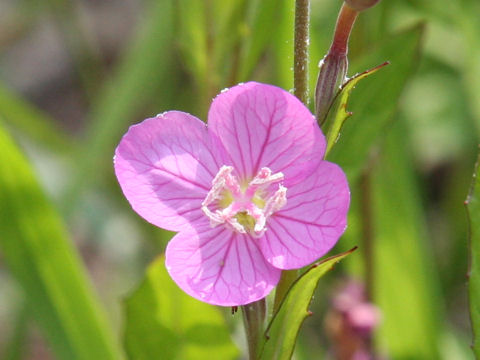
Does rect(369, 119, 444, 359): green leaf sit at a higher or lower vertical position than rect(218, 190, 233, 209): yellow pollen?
lower

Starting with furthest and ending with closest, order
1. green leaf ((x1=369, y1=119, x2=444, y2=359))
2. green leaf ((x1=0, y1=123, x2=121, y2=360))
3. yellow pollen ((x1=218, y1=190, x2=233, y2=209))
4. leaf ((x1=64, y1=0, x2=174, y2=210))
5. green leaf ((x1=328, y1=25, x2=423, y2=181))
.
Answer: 1. leaf ((x1=64, y1=0, x2=174, y2=210))
2. green leaf ((x1=369, y1=119, x2=444, y2=359))
3. green leaf ((x1=0, y1=123, x2=121, y2=360))
4. green leaf ((x1=328, y1=25, x2=423, y2=181))
5. yellow pollen ((x1=218, y1=190, x2=233, y2=209))

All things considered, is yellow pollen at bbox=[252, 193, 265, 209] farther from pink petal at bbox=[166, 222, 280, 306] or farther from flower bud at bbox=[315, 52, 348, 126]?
flower bud at bbox=[315, 52, 348, 126]

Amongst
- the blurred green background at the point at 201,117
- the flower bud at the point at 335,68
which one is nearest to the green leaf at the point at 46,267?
the blurred green background at the point at 201,117

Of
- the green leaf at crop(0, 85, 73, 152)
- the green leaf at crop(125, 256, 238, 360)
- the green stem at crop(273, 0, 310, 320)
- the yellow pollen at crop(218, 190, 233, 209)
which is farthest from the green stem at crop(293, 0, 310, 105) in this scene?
the green leaf at crop(0, 85, 73, 152)

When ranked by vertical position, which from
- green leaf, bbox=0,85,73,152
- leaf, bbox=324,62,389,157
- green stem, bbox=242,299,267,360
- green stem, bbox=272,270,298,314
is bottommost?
green leaf, bbox=0,85,73,152

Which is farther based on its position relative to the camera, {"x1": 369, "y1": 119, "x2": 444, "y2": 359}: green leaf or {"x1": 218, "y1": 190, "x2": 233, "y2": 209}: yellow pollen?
{"x1": 369, "y1": 119, "x2": 444, "y2": 359}: green leaf

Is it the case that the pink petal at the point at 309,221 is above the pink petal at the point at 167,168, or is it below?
below

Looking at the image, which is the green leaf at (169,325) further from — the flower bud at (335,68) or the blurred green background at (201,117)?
the flower bud at (335,68)
